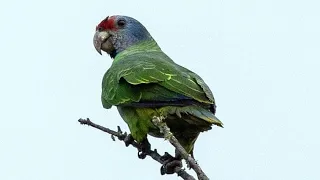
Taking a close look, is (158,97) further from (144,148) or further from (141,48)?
(141,48)

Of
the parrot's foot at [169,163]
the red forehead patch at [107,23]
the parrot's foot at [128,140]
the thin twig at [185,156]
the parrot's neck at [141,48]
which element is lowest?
the thin twig at [185,156]

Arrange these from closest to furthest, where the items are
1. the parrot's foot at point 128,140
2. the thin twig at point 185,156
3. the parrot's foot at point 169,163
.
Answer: the thin twig at point 185,156
the parrot's foot at point 169,163
the parrot's foot at point 128,140

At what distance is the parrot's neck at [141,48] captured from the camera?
28.2ft

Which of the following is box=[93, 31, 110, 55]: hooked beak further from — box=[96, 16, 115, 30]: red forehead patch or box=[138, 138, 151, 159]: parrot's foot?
box=[138, 138, 151, 159]: parrot's foot

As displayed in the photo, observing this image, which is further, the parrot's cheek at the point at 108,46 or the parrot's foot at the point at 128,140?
the parrot's cheek at the point at 108,46

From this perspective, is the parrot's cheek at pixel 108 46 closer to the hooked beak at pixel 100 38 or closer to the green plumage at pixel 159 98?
the hooked beak at pixel 100 38

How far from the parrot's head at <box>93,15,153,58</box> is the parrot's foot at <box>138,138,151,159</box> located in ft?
7.85

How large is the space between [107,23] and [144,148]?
2991mm

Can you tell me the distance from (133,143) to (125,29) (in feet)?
8.71

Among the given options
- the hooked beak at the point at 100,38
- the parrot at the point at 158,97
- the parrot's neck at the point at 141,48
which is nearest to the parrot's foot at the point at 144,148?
the parrot at the point at 158,97

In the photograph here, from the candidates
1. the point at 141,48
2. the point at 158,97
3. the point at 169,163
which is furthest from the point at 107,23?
the point at 169,163

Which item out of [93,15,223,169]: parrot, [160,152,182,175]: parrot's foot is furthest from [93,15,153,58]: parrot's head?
[160,152,182,175]: parrot's foot

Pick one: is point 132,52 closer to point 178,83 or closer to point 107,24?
point 107,24

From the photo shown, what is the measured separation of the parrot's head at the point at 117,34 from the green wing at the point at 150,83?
1468 millimetres
